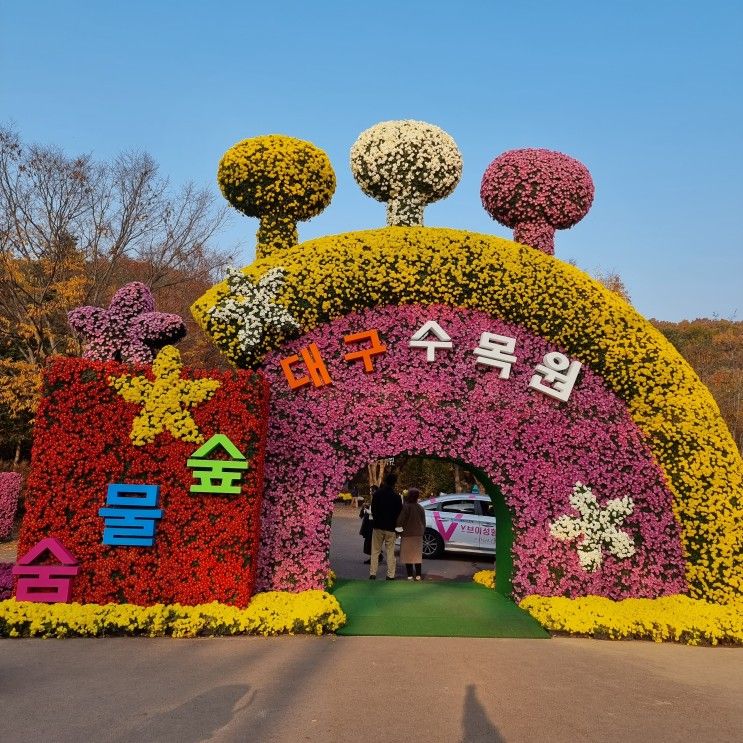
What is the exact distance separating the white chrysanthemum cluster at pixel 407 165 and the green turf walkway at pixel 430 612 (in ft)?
15.1

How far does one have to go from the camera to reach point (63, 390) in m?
7.53

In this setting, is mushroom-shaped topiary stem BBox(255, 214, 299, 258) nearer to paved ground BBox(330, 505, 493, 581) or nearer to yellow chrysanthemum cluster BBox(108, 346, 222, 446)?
yellow chrysanthemum cluster BBox(108, 346, 222, 446)

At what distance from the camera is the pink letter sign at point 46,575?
23.7 feet

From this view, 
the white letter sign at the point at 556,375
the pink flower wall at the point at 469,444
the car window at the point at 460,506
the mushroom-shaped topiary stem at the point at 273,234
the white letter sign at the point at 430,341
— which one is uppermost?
the mushroom-shaped topiary stem at the point at 273,234

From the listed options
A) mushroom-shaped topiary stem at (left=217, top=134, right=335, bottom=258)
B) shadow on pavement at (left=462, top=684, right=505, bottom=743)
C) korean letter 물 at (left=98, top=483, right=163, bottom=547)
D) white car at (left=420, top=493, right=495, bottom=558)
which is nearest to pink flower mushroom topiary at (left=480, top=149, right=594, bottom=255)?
mushroom-shaped topiary stem at (left=217, top=134, right=335, bottom=258)

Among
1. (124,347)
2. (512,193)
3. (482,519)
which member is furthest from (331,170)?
(482,519)

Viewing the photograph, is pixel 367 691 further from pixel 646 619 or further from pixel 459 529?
pixel 459 529

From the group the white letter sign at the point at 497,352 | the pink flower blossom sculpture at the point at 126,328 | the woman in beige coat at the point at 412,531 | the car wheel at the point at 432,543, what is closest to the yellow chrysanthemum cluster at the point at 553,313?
the white letter sign at the point at 497,352

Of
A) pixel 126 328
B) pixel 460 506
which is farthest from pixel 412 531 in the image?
pixel 126 328

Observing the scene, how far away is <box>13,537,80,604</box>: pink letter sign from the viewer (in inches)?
285

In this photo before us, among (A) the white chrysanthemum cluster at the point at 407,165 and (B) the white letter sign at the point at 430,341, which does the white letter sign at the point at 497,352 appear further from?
(A) the white chrysanthemum cluster at the point at 407,165

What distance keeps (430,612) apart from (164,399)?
3771mm

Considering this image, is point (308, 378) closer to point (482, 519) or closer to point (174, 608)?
point (174, 608)

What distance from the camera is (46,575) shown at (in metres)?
7.26
